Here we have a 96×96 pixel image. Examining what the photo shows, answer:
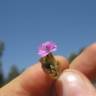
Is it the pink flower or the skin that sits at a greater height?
the pink flower

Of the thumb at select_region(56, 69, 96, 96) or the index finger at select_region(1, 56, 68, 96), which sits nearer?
the thumb at select_region(56, 69, 96, 96)

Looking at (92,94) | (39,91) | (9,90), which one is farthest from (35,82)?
(92,94)

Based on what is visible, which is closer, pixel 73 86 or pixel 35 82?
pixel 73 86

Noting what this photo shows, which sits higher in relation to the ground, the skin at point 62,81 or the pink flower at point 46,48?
the pink flower at point 46,48

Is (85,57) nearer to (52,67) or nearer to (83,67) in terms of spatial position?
(83,67)

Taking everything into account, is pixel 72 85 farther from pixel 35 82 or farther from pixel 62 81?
pixel 35 82

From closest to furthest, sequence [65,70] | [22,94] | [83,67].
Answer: [65,70] → [22,94] → [83,67]

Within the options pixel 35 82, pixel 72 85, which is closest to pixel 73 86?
pixel 72 85
